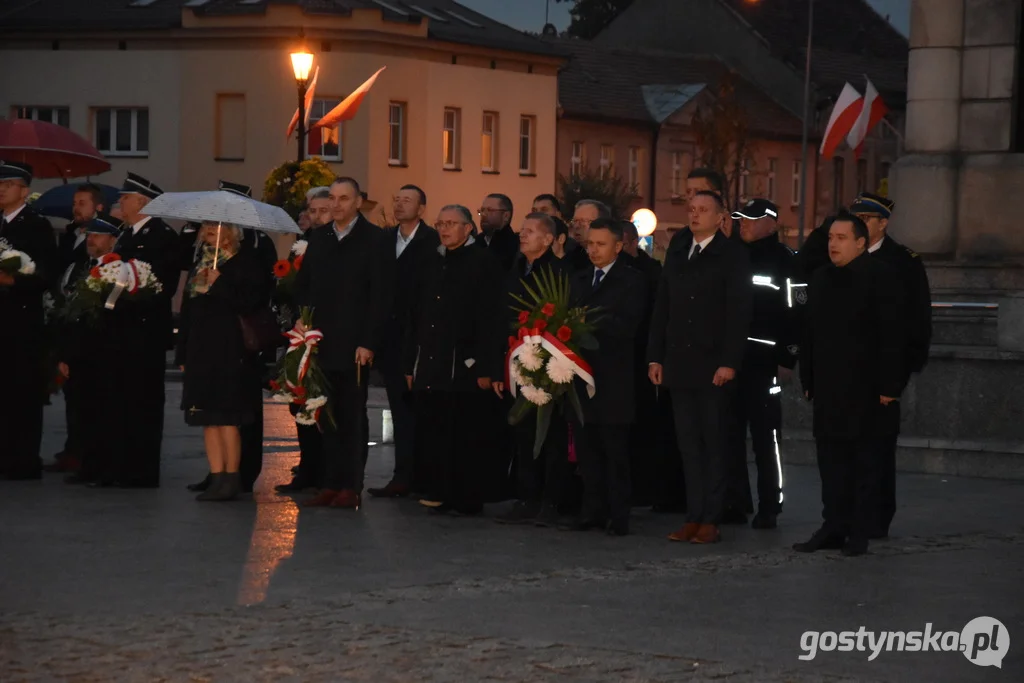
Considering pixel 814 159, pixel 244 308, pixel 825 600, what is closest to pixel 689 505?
pixel 825 600

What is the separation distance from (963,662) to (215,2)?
4952 cm

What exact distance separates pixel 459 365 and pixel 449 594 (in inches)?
131

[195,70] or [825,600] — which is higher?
[195,70]

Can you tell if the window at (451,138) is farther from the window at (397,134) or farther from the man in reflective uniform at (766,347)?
the man in reflective uniform at (766,347)

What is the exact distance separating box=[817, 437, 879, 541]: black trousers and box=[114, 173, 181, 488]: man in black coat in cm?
477

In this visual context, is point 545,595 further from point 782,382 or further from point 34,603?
point 782,382

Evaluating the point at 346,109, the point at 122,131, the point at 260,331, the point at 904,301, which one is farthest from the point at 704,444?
the point at 122,131

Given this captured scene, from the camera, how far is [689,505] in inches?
466

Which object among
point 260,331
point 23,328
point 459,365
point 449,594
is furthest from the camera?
point 23,328

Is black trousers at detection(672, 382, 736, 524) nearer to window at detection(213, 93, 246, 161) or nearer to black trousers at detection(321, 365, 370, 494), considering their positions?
black trousers at detection(321, 365, 370, 494)

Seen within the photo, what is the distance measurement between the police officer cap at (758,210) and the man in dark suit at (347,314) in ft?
7.28

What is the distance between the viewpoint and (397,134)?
187 ft

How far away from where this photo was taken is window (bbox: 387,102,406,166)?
56.7 m

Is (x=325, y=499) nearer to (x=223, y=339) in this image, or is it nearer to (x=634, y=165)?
(x=223, y=339)
